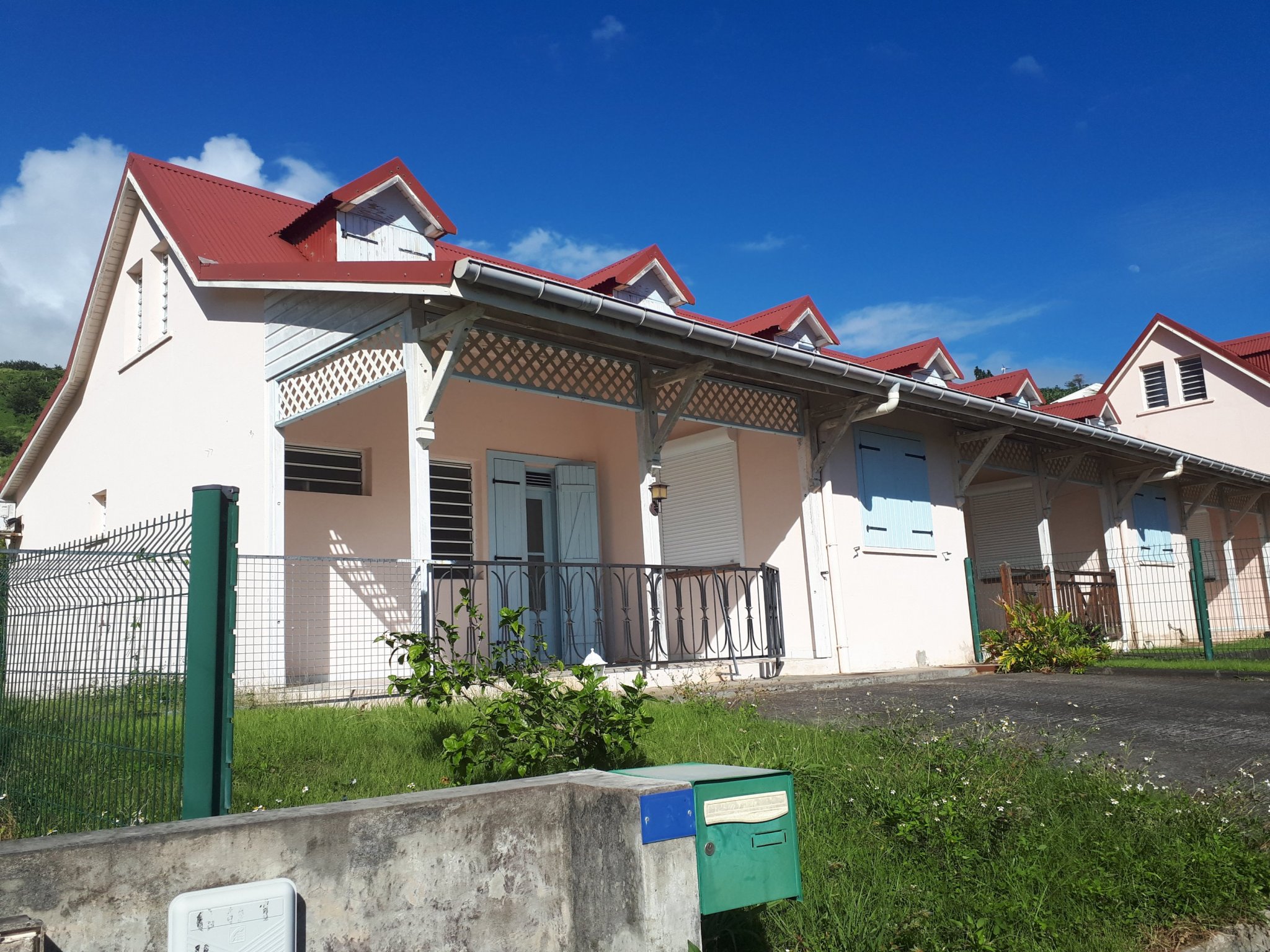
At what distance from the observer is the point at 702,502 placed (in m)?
12.5

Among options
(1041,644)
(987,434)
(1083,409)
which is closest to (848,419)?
(987,434)

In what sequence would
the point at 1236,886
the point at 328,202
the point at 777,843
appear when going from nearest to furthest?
the point at 777,843 → the point at 1236,886 → the point at 328,202

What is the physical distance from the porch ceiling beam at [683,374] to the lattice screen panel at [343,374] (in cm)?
265

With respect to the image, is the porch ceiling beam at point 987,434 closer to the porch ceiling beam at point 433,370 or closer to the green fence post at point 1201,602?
the green fence post at point 1201,602

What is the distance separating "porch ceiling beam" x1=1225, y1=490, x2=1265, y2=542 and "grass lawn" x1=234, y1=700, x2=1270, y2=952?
684 inches

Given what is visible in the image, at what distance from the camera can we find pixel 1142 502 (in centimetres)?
1802

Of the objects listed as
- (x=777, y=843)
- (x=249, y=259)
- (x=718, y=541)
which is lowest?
(x=777, y=843)

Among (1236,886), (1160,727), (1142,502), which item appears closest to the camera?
(1236,886)

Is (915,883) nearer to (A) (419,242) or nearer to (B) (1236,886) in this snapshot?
(B) (1236,886)

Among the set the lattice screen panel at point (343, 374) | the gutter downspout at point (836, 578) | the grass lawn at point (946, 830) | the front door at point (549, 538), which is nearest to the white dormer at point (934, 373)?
the gutter downspout at point (836, 578)

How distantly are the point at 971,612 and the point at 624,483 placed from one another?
4692 millimetres

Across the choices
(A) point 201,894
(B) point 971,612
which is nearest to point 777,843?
(A) point 201,894

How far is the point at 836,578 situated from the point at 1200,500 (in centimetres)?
1173

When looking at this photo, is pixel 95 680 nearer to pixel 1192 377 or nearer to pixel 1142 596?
pixel 1142 596
